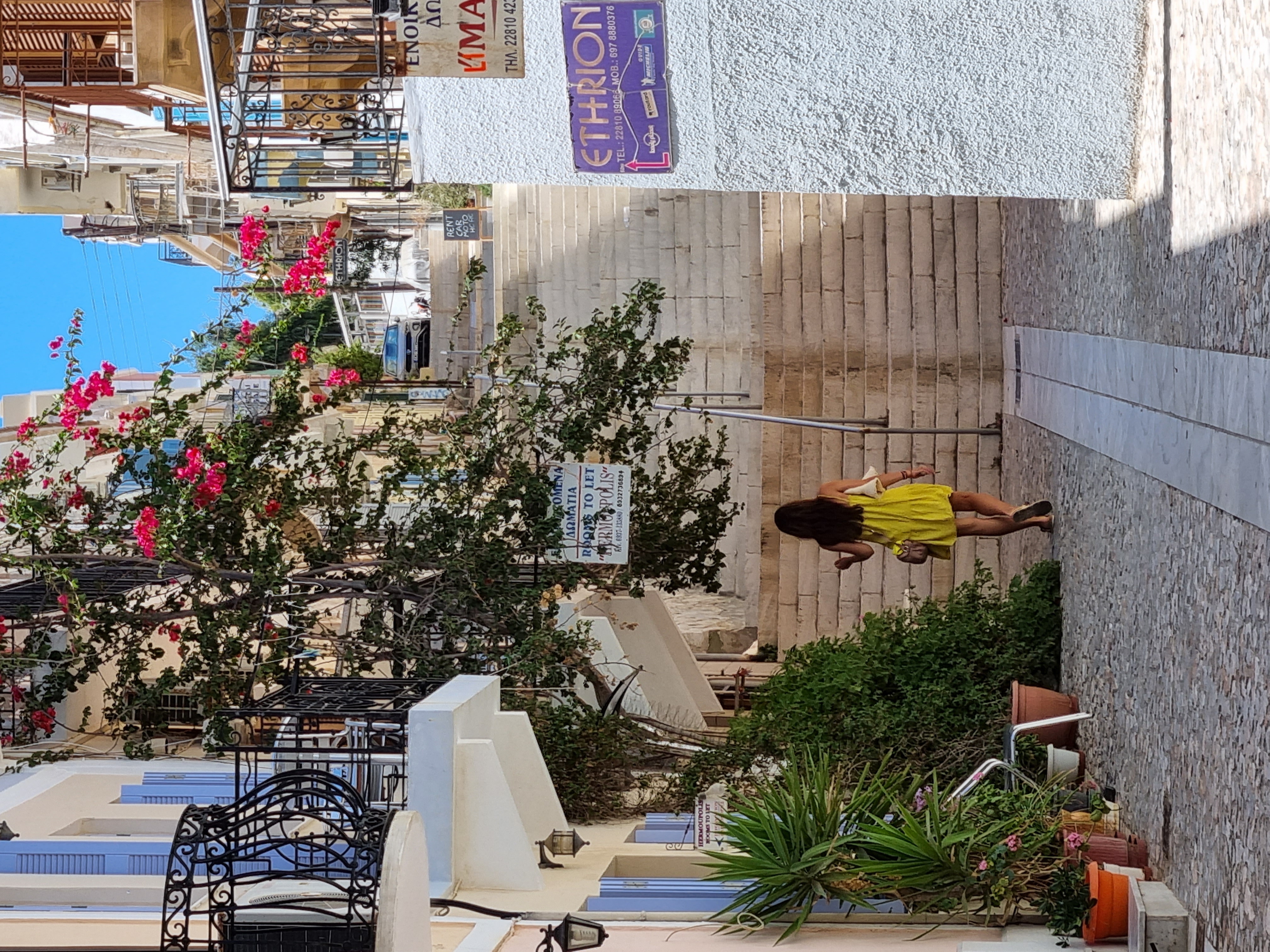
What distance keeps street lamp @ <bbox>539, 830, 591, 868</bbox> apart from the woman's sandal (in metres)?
3.72

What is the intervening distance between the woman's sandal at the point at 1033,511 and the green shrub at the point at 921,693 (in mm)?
349

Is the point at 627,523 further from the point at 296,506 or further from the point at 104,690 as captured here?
the point at 104,690

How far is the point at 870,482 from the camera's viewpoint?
922cm

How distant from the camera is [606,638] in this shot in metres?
10.9

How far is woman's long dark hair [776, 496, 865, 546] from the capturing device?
30.2 feet

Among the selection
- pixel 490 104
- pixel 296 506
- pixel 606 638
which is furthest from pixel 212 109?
pixel 606 638

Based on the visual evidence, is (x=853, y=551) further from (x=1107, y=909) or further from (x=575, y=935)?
(x=575, y=935)

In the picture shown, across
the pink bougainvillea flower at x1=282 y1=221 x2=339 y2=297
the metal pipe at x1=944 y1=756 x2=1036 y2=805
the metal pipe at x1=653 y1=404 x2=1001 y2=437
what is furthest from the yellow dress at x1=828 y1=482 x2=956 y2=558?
the pink bougainvillea flower at x1=282 y1=221 x2=339 y2=297

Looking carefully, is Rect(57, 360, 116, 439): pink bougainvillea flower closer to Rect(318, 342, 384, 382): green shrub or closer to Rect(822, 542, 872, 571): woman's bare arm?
Rect(822, 542, 872, 571): woman's bare arm

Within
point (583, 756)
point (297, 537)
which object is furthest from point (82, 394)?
point (583, 756)

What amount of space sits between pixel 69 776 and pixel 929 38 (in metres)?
7.12

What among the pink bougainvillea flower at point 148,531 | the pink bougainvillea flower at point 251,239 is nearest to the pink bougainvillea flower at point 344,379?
the pink bougainvillea flower at point 251,239

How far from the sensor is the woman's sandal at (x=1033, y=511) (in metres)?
9.19

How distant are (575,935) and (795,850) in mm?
1415
